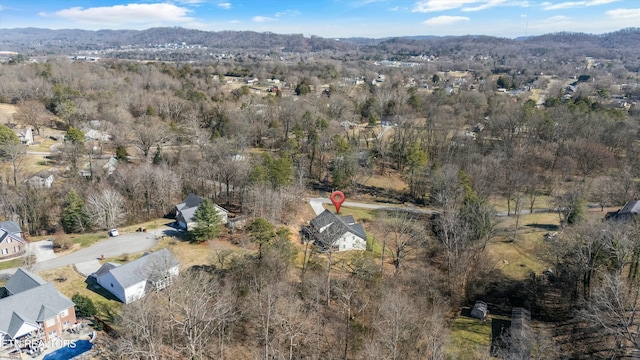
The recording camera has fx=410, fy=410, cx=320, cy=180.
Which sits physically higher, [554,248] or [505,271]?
[554,248]

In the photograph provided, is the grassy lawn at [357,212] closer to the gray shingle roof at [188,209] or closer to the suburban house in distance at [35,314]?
the gray shingle roof at [188,209]

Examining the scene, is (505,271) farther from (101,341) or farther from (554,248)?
(101,341)

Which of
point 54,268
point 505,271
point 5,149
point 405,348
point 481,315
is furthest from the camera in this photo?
point 5,149

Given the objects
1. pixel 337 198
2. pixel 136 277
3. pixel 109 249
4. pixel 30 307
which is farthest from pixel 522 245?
pixel 30 307

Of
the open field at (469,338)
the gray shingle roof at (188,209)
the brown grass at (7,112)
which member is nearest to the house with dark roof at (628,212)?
the open field at (469,338)

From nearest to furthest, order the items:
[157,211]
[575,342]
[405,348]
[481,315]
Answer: [405,348]
[575,342]
[481,315]
[157,211]

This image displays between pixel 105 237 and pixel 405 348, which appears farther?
pixel 105 237

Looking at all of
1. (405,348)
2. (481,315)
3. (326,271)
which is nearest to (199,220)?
(326,271)
